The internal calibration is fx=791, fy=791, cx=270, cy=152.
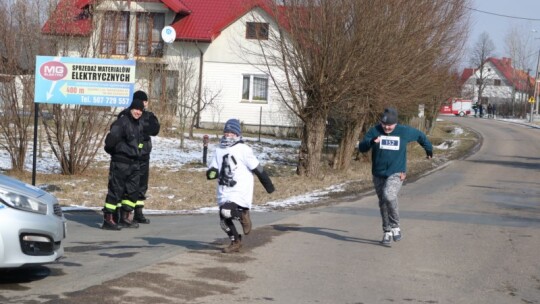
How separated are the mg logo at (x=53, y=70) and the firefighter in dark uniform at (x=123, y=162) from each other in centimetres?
313

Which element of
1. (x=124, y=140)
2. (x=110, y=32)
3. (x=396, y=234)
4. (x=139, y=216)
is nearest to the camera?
(x=396, y=234)

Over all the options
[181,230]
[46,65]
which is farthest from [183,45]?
[181,230]

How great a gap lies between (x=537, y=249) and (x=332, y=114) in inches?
438

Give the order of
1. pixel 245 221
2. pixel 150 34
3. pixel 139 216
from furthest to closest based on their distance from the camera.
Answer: pixel 150 34
pixel 139 216
pixel 245 221

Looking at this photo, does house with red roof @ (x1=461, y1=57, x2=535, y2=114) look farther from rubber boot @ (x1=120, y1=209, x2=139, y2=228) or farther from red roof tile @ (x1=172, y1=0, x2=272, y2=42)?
rubber boot @ (x1=120, y1=209, x2=139, y2=228)

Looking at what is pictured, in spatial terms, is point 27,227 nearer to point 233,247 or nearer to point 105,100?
point 233,247

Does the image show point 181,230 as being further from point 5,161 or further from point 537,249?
point 5,161

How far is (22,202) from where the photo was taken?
24.5ft

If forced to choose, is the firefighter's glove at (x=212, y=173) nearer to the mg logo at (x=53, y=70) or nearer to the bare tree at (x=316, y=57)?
the mg logo at (x=53, y=70)

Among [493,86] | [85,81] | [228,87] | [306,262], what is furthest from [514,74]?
[306,262]

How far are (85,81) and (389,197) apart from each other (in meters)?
6.32

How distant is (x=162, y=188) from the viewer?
16.9m

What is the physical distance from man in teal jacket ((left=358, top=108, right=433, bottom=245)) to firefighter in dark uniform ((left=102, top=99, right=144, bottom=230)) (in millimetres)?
3194

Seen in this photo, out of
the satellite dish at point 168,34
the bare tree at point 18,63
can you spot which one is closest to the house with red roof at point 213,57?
the satellite dish at point 168,34
